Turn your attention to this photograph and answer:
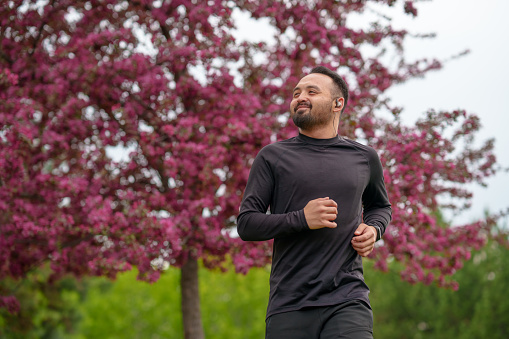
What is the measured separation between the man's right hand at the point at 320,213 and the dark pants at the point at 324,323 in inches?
17.2

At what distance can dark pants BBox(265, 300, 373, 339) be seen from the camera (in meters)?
2.95

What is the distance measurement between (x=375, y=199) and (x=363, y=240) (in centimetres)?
53

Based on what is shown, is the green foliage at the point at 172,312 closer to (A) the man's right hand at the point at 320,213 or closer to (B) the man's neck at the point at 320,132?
(B) the man's neck at the point at 320,132

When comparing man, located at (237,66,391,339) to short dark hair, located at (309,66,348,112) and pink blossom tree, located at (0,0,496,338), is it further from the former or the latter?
pink blossom tree, located at (0,0,496,338)

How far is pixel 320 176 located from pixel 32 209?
4.44m

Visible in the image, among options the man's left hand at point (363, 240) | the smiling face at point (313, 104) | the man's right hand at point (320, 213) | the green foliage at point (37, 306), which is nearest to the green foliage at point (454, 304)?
the green foliage at point (37, 306)

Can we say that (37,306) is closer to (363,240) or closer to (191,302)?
(191,302)

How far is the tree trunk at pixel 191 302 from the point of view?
7289 mm

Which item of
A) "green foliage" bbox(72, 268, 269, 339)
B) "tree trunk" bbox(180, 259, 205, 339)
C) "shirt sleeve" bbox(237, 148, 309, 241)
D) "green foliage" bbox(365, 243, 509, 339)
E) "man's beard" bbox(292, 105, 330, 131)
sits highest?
"man's beard" bbox(292, 105, 330, 131)

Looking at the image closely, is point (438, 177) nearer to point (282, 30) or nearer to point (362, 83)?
point (362, 83)

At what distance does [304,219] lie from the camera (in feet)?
9.80

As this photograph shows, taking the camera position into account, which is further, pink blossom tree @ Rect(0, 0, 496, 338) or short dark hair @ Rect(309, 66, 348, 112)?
pink blossom tree @ Rect(0, 0, 496, 338)

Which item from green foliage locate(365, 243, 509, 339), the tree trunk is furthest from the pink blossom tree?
green foliage locate(365, 243, 509, 339)

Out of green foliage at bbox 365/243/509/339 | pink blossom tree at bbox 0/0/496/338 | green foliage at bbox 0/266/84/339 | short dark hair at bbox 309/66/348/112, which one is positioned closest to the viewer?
short dark hair at bbox 309/66/348/112
